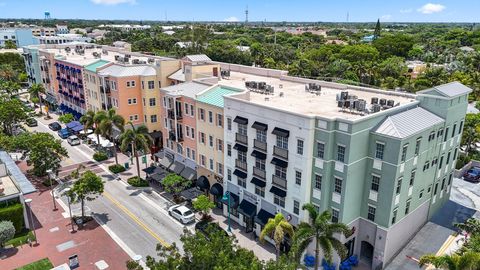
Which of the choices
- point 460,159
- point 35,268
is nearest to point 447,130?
point 460,159

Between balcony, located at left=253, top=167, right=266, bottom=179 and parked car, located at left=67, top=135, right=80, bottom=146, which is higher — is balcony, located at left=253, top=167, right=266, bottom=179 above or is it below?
above

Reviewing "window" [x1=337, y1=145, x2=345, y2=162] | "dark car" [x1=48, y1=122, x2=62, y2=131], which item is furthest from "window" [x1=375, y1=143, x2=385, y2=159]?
"dark car" [x1=48, y1=122, x2=62, y2=131]

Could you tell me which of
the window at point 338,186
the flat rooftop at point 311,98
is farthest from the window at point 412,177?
the window at point 338,186

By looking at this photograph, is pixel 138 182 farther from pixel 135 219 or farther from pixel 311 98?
pixel 311 98

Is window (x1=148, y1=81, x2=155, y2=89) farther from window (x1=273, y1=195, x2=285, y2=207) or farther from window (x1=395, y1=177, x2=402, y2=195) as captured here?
window (x1=395, y1=177, x2=402, y2=195)

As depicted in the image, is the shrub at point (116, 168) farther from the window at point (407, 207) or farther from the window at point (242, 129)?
the window at point (407, 207)

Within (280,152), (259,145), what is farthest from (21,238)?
(280,152)
